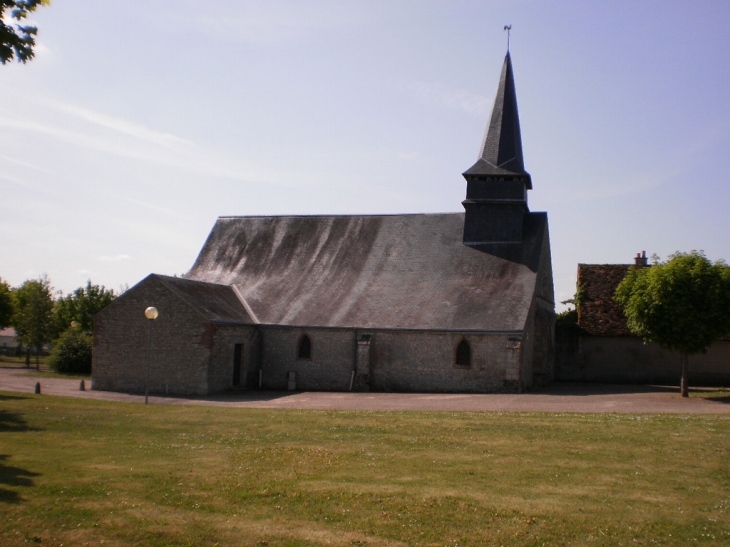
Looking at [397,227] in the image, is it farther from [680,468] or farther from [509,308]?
[680,468]

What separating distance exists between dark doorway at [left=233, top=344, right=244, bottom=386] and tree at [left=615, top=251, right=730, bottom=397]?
49.0ft

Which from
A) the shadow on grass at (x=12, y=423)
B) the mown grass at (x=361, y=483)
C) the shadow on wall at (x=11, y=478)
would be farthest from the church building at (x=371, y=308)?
the shadow on wall at (x=11, y=478)

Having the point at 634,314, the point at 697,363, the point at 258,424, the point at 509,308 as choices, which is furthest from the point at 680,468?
the point at 697,363

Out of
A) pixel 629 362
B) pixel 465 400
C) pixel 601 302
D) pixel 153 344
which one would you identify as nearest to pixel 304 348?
pixel 153 344

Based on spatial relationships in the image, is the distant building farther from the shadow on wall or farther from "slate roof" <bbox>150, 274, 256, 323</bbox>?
the shadow on wall

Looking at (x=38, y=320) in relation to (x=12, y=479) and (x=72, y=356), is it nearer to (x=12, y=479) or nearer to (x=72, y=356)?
(x=72, y=356)

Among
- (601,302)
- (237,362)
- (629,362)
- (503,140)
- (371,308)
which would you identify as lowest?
(237,362)

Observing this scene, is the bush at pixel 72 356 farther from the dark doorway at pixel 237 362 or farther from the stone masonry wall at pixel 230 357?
the dark doorway at pixel 237 362

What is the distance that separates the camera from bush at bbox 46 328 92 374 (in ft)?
118

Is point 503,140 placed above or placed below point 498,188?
above

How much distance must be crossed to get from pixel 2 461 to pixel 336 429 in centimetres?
682

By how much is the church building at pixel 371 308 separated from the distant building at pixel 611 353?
1.57 metres

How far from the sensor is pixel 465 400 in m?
23.5

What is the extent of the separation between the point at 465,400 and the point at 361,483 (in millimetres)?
13535
